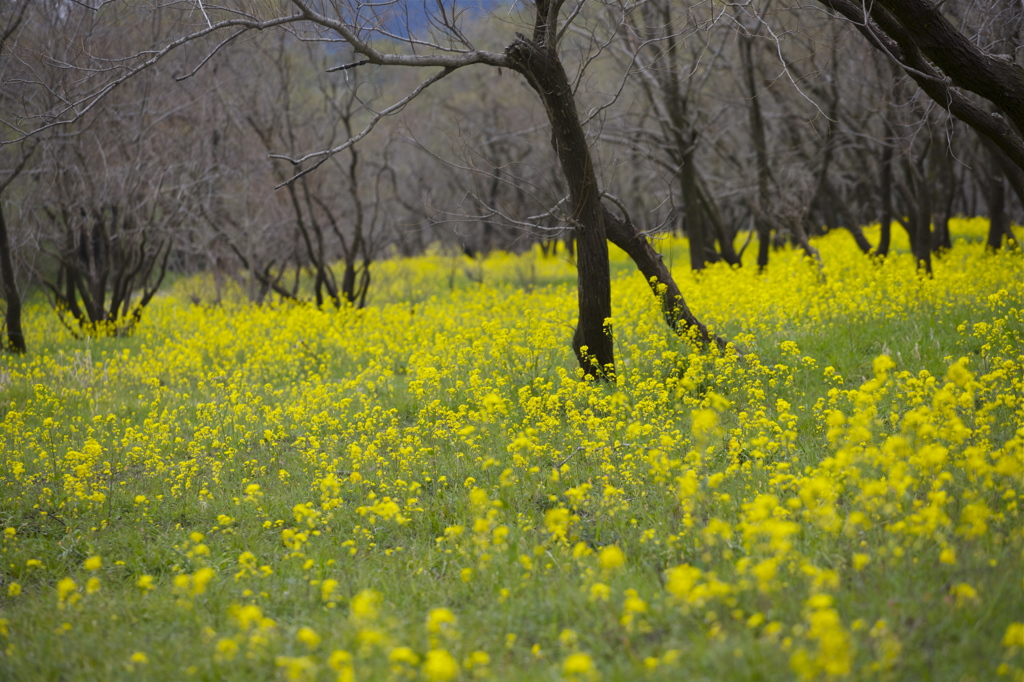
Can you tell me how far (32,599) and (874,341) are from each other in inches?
286

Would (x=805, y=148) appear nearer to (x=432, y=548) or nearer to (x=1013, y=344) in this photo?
(x=1013, y=344)

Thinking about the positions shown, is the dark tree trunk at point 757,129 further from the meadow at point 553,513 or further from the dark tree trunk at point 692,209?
the meadow at point 553,513

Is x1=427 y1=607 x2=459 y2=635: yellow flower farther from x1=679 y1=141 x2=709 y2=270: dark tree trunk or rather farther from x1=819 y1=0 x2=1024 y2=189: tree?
x1=679 y1=141 x2=709 y2=270: dark tree trunk

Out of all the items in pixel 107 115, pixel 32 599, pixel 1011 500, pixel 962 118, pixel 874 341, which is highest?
pixel 107 115

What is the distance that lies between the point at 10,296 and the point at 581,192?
9.07m

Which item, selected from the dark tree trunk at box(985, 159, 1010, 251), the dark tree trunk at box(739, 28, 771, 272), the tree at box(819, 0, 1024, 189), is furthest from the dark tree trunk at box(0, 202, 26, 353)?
the dark tree trunk at box(985, 159, 1010, 251)

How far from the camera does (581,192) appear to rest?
6758mm

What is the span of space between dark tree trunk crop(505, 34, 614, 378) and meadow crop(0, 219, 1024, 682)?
1.35 ft

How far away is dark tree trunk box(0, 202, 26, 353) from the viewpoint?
34.4ft

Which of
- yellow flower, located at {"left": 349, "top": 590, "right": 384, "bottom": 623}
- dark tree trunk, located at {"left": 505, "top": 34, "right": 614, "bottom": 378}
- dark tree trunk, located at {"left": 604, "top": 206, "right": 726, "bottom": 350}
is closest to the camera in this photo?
yellow flower, located at {"left": 349, "top": 590, "right": 384, "bottom": 623}

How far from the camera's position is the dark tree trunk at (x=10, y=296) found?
1048cm

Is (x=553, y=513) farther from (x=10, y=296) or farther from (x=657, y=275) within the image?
(x=10, y=296)

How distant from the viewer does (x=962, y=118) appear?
18.3 feet

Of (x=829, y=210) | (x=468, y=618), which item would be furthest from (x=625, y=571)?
(x=829, y=210)
